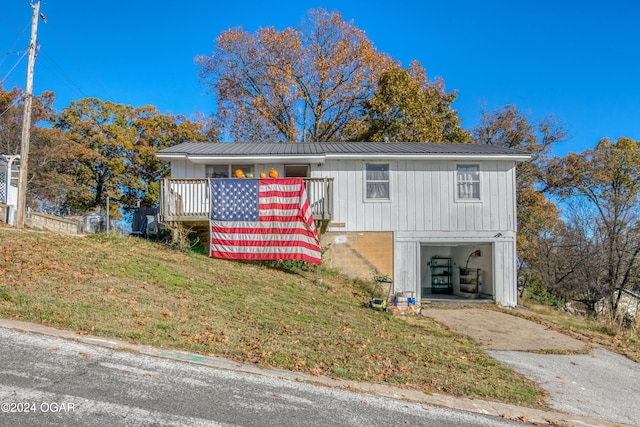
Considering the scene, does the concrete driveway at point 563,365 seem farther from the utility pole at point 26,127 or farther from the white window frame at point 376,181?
the utility pole at point 26,127

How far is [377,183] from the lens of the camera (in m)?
15.1

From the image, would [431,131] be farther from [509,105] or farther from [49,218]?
[49,218]

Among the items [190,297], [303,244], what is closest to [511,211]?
[303,244]

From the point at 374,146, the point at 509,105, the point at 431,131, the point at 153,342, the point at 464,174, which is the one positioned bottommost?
the point at 153,342

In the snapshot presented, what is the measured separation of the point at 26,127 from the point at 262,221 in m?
8.24

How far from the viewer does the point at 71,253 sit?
9398 millimetres

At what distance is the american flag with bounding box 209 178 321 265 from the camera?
13.2 meters

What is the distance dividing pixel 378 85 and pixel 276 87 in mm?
5713

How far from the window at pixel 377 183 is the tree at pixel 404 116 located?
7366 millimetres

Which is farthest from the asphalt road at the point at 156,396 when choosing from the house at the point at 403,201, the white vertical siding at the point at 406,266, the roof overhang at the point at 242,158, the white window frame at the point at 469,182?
the white window frame at the point at 469,182

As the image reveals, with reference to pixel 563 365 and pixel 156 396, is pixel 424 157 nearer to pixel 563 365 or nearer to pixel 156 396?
pixel 563 365

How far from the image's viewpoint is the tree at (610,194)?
20.5m

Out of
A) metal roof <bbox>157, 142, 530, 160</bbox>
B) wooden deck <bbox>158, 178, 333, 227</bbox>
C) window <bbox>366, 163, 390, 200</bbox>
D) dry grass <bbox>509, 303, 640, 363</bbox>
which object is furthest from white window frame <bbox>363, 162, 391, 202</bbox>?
dry grass <bbox>509, 303, 640, 363</bbox>

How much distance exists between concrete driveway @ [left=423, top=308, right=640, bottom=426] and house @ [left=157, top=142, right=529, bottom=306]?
2.87 m
